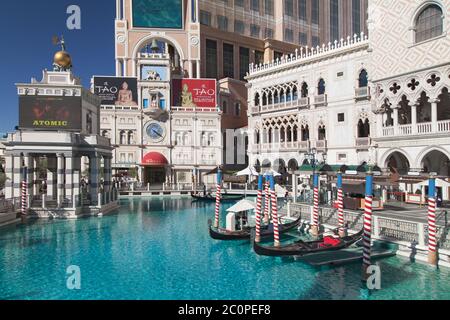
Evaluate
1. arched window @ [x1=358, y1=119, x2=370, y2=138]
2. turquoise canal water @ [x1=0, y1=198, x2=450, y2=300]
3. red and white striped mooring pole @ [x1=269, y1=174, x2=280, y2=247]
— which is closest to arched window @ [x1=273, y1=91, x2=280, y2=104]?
arched window @ [x1=358, y1=119, x2=370, y2=138]

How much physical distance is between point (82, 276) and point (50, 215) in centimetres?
1394

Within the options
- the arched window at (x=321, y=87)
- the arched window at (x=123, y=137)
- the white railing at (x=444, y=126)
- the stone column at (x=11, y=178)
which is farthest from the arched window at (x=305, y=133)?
the stone column at (x=11, y=178)

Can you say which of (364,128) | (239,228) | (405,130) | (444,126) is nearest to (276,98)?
(364,128)

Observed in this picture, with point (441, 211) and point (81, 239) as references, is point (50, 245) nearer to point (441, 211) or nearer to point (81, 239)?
point (81, 239)

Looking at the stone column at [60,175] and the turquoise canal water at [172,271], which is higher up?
the stone column at [60,175]

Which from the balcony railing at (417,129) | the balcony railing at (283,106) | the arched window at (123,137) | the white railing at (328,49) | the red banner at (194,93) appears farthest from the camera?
the red banner at (194,93)

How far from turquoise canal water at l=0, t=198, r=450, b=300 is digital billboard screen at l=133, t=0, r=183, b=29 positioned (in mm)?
35144

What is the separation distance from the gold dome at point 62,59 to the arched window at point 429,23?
1012 inches

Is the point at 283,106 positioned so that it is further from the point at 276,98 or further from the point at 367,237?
the point at 367,237

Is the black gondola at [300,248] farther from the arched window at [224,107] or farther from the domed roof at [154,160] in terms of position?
the arched window at [224,107]

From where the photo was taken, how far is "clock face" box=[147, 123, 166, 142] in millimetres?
45281

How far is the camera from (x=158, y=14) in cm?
4888

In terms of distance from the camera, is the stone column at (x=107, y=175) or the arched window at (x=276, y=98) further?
the arched window at (x=276, y=98)

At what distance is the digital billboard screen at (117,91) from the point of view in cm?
4444
